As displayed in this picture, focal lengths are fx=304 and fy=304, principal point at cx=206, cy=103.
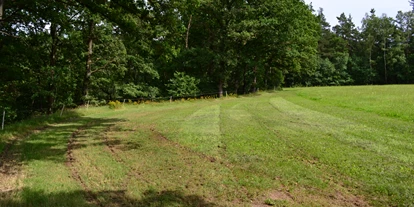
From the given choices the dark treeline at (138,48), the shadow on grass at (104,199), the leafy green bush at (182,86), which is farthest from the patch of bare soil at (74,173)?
the leafy green bush at (182,86)

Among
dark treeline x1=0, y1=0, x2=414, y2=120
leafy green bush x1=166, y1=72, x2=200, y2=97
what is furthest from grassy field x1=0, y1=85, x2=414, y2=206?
leafy green bush x1=166, y1=72, x2=200, y2=97

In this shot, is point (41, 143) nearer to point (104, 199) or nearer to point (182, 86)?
point (104, 199)

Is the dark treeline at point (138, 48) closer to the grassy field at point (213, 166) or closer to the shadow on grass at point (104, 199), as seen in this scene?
the grassy field at point (213, 166)

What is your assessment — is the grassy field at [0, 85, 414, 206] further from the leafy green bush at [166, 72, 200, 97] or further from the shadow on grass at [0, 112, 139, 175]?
the leafy green bush at [166, 72, 200, 97]

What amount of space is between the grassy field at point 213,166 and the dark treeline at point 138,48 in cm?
482

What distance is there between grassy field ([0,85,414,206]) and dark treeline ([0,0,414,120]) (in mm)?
4819

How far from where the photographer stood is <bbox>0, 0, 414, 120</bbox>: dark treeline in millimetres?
13055

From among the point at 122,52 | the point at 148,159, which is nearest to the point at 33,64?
the point at 122,52

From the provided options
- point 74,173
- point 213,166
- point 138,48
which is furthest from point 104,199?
point 138,48

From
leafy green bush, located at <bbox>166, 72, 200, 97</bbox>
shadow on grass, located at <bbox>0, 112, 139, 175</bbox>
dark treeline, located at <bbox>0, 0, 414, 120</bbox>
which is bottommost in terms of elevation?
shadow on grass, located at <bbox>0, 112, 139, 175</bbox>

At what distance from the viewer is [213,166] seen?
759 centimetres

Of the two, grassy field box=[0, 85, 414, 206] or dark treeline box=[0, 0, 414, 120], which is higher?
dark treeline box=[0, 0, 414, 120]

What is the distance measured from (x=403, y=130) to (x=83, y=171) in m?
11.5

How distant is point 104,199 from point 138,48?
15143 millimetres
